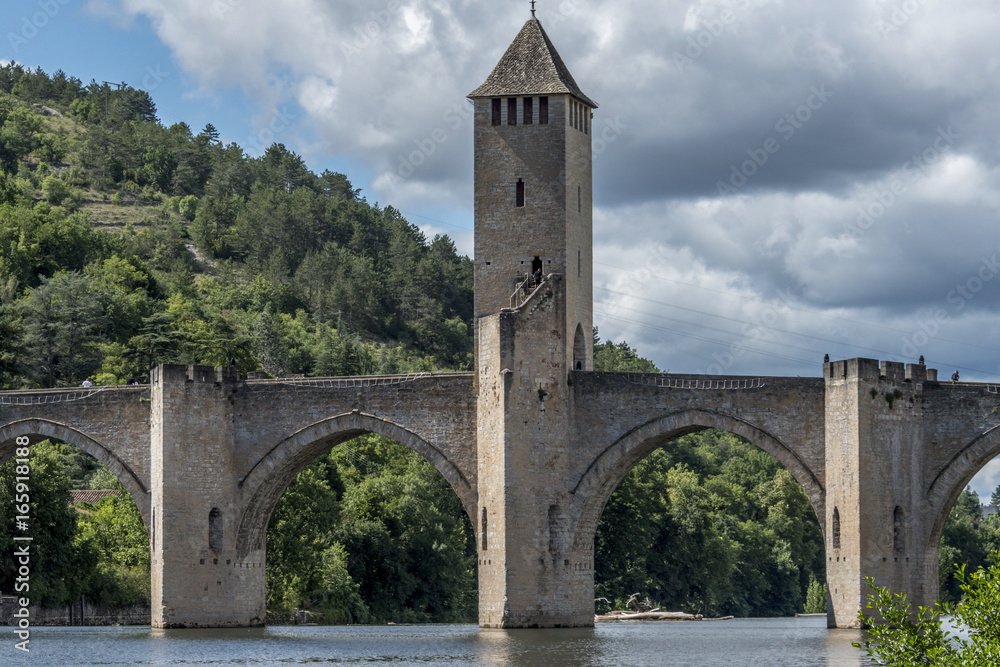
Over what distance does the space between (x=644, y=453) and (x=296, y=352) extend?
52878 millimetres

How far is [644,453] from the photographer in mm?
42688

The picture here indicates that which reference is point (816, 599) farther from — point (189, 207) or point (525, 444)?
point (189, 207)

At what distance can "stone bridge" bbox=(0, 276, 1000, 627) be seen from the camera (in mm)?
39500

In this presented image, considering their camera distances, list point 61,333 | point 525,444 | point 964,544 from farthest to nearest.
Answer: point 964,544
point 61,333
point 525,444

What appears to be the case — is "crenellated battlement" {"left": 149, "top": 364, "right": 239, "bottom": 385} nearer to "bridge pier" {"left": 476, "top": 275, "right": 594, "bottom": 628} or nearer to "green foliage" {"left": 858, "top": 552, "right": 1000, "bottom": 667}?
"bridge pier" {"left": 476, "top": 275, "right": 594, "bottom": 628}

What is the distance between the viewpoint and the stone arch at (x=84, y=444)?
45.0 m

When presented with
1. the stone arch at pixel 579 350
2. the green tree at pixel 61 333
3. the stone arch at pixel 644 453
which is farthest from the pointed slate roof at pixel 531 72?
the green tree at pixel 61 333

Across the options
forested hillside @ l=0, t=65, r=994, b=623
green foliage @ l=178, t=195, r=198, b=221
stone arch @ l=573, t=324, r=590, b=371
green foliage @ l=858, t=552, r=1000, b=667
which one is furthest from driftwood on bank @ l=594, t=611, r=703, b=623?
green foliage @ l=178, t=195, r=198, b=221

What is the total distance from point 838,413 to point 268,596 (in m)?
22.5

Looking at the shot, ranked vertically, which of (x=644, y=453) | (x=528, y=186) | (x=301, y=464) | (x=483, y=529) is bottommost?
(x=483, y=529)

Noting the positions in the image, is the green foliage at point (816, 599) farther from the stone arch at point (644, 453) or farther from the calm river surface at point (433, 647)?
the stone arch at point (644, 453)

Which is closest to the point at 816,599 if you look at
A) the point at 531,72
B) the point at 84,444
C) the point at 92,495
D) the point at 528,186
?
the point at 92,495

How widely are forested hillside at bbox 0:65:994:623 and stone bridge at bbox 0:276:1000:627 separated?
6.78m

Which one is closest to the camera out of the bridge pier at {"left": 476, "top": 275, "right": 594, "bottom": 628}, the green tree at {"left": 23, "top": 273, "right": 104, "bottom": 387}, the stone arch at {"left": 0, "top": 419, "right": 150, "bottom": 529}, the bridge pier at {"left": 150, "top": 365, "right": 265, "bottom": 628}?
the bridge pier at {"left": 476, "top": 275, "right": 594, "bottom": 628}
